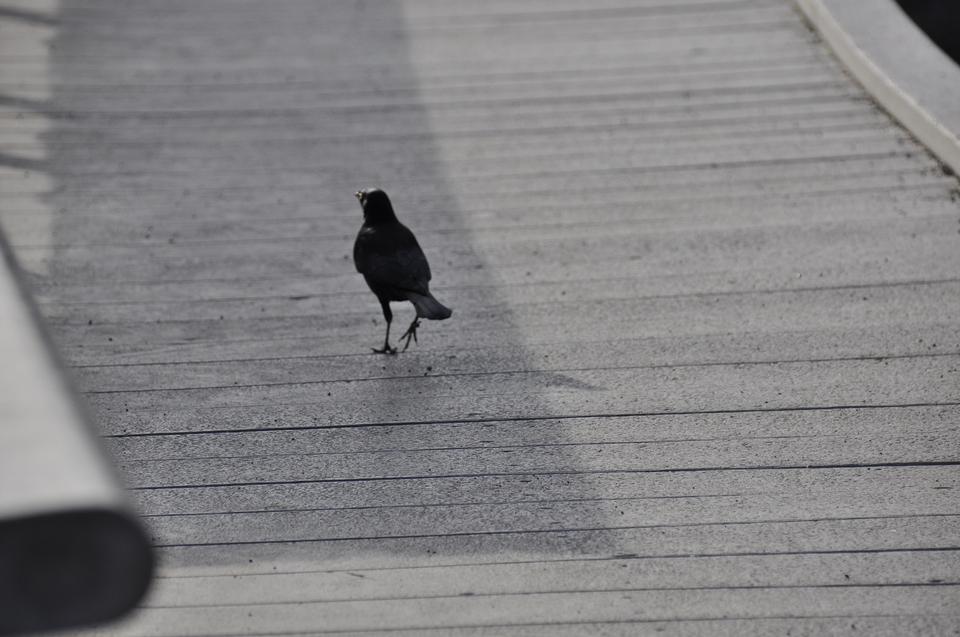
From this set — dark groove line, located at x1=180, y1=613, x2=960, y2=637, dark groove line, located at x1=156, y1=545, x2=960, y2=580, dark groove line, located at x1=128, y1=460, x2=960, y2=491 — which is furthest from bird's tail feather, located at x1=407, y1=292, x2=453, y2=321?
dark groove line, located at x1=180, y1=613, x2=960, y2=637

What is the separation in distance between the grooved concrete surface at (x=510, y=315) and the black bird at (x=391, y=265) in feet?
0.63

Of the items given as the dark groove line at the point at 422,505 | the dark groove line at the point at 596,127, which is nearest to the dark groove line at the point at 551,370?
the dark groove line at the point at 422,505

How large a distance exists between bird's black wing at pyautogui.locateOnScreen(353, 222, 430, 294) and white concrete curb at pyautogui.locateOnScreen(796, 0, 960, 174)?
2129 mm

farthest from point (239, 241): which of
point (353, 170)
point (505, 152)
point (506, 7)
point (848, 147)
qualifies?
point (506, 7)

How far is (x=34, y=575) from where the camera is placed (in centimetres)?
130

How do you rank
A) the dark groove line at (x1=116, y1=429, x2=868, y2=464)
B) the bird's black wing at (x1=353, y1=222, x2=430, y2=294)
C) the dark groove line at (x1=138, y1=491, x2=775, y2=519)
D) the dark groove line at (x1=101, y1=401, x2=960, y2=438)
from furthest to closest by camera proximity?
the bird's black wing at (x1=353, y1=222, x2=430, y2=294) < the dark groove line at (x1=101, y1=401, x2=960, y2=438) < the dark groove line at (x1=116, y1=429, x2=868, y2=464) < the dark groove line at (x1=138, y1=491, x2=775, y2=519)

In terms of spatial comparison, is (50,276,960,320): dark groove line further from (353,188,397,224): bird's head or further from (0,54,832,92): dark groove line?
(0,54,832,92): dark groove line

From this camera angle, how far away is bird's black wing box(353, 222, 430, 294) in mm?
3738

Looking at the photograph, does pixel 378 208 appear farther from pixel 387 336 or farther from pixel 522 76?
pixel 522 76

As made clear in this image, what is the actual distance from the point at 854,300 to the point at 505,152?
180 cm

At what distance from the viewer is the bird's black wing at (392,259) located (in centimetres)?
374

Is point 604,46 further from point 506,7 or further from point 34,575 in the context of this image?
point 34,575

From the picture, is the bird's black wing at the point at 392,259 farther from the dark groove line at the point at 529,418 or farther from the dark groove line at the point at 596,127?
the dark groove line at the point at 596,127

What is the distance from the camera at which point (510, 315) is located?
4070 mm
